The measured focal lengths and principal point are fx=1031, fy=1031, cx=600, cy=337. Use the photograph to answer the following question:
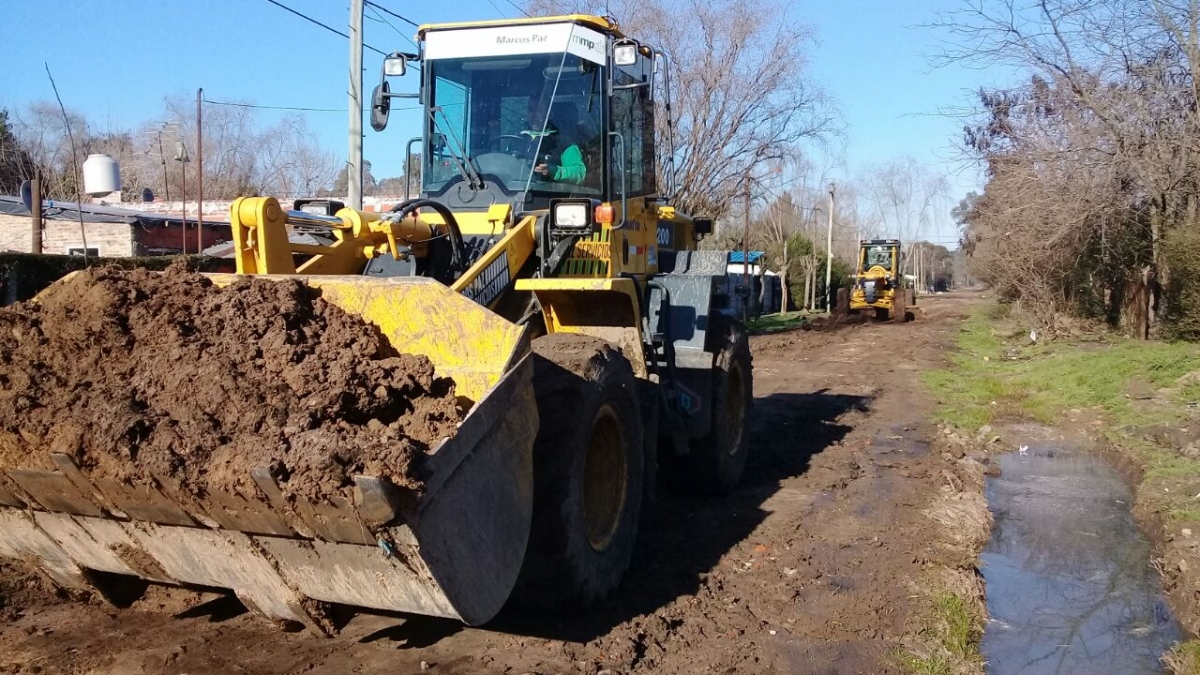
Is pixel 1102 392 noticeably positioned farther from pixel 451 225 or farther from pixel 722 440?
pixel 451 225

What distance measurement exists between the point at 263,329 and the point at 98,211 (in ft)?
71.1

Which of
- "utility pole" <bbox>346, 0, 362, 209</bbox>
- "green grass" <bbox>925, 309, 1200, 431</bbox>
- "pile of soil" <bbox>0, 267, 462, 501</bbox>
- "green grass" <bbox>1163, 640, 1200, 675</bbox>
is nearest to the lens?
"pile of soil" <bbox>0, 267, 462, 501</bbox>

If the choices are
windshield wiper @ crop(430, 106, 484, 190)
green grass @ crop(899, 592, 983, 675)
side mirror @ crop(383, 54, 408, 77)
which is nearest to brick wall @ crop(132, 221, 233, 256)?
side mirror @ crop(383, 54, 408, 77)

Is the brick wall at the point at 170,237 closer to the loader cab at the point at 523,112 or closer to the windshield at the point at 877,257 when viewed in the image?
the loader cab at the point at 523,112

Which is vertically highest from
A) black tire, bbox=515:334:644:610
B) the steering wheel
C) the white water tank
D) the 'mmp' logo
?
the white water tank

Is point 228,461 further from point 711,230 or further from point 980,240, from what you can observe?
point 980,240

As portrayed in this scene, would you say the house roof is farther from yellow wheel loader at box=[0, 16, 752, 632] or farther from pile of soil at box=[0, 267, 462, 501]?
pile of soil at box=[0, 267, 462, 501]

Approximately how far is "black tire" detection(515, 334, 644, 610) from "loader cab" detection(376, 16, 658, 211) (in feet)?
5.21

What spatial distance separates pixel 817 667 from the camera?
16.1ft

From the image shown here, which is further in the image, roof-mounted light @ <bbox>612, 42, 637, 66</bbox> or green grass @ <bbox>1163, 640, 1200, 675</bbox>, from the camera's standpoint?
roof-mounted light @ <bbox>612, 42, 637, 66</bbox>

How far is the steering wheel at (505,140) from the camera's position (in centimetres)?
667

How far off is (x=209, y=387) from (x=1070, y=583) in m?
5.62

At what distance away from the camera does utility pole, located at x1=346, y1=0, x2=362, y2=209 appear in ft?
42.4

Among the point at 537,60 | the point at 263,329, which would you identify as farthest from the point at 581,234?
the point at 263,329
